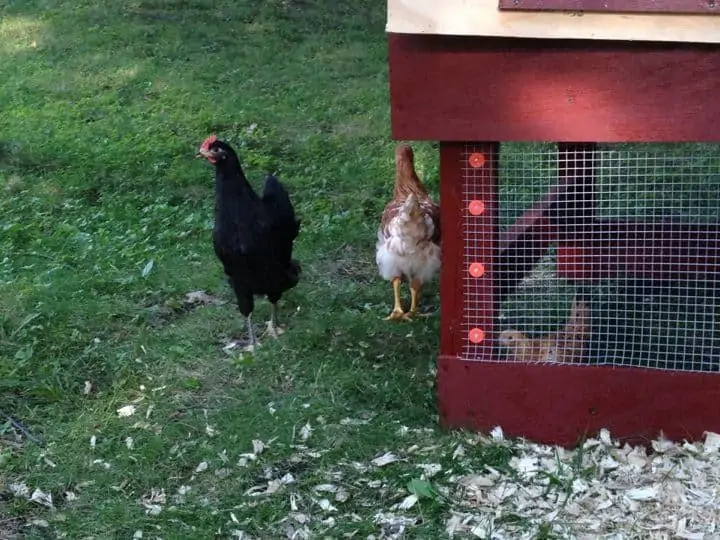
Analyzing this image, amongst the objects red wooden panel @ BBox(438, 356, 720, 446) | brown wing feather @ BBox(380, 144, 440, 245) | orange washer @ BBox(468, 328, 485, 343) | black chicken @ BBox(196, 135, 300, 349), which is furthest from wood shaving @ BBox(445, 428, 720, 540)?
black chicken @ BBox(196, 135, 300, 349)

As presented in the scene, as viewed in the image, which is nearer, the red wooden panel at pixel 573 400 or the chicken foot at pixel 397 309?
the red wooden panel at pixel 573 400

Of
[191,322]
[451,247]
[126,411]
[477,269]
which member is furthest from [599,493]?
[191,322]

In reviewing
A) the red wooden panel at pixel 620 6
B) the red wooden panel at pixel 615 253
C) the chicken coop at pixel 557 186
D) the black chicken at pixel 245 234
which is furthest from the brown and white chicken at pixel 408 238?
the red wooden panel at pixel 620 6

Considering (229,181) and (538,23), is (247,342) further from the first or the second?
(538,23)

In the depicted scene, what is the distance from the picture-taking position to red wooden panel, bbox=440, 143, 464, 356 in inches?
143

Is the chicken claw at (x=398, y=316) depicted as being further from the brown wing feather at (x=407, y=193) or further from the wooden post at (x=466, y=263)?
the wooden post at (x=466, y=263)

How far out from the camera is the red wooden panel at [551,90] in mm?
3299

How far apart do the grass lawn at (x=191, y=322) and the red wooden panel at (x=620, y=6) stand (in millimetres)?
1802

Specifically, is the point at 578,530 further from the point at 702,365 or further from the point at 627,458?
the point at 702,365

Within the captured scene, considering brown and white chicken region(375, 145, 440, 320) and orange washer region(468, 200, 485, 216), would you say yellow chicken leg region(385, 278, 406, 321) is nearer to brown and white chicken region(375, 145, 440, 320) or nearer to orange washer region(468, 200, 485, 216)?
→ brown and white chicken region(375, 145, 440, 320)

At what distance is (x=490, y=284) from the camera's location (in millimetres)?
3775

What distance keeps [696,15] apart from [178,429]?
2.83 meters

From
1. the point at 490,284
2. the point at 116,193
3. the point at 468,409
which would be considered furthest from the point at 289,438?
the point at 116,193

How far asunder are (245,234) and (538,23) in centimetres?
231
